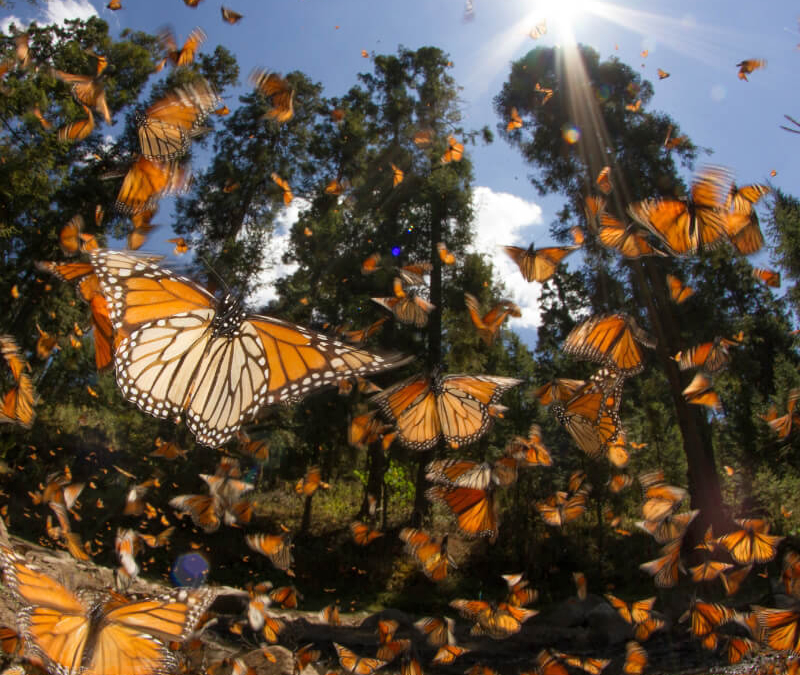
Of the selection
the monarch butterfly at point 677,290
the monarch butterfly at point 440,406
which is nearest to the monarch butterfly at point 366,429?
the monarch butterfly at point 440,406

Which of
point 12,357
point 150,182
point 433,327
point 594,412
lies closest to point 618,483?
point 433,327

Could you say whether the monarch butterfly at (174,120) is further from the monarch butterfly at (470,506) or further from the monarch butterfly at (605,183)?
the monarch butterfly at (605,183)

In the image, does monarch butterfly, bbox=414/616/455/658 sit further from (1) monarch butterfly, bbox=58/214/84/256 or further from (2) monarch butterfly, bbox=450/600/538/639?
(1) monarch butterfly, bbox=58/214/84/256

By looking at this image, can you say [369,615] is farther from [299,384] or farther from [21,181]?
[21,181]

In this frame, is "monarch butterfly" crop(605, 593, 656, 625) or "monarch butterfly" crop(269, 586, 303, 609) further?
"monarch butterfly" crop(269, 586, 303, 609)

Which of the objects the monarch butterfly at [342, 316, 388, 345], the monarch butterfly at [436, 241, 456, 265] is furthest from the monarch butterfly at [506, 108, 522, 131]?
the monarch butterfly at [342, 316, 388, 345]

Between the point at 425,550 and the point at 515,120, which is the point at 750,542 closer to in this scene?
the point at 425,550
